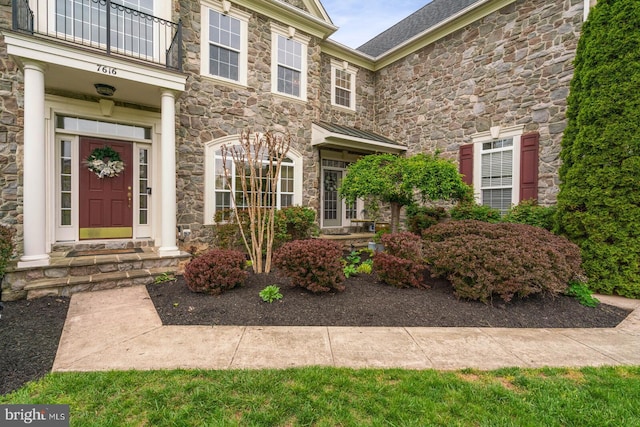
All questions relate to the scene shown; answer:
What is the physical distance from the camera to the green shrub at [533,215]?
6266 millimetres

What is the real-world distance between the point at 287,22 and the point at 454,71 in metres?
5.02

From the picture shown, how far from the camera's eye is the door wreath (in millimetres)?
5992

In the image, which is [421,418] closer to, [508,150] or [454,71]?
[508,150]

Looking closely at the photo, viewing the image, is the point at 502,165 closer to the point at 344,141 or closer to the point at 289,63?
the point at 344,141

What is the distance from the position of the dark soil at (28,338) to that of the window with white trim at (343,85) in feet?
28.7

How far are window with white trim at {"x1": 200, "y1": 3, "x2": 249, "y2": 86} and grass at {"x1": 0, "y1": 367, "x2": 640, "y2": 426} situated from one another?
6.64 meters

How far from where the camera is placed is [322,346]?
3002mm

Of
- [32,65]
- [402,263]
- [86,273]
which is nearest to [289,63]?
[32,65]

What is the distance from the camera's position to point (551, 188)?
6.86 metres

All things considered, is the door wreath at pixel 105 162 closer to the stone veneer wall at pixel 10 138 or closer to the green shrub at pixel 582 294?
the stone veneer wall at pixel 10 138

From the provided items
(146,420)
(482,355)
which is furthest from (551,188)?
(146,420)

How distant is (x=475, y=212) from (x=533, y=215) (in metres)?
1.42

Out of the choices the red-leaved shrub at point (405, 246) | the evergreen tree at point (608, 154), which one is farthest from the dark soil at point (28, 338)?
the evergreen tree at point (608, 154)

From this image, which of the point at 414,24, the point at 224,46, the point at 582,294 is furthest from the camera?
the point at 414,24
